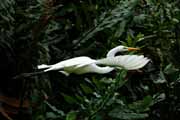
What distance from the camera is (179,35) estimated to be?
8.79ft

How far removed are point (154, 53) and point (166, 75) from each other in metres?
0.17

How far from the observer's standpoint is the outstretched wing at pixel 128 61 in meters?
1.58

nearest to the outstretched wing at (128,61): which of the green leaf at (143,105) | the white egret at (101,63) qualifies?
the white egret at (101,63)

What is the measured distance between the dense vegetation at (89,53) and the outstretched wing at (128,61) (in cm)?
6

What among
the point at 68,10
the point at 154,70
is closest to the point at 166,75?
the point at 154,70

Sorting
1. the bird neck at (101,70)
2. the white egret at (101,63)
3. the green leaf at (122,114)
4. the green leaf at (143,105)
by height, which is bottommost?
the green leaf at (122,114)

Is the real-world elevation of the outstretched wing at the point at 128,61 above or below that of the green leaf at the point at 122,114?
above

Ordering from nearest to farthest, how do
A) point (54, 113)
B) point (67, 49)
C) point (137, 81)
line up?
point (54, 113), point (67, 49), point (137, 81)

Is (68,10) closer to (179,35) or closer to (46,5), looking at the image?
(46,5)

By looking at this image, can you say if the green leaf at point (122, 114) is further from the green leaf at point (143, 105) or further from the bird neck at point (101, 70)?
the bird neck at point (101, 70)

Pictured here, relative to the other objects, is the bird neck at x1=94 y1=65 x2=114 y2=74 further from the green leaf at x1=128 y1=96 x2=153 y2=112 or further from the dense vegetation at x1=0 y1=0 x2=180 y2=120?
the green leaf at x1=128 y1=96 x2=153 y2=112

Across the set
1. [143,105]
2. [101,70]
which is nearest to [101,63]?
[101,70]

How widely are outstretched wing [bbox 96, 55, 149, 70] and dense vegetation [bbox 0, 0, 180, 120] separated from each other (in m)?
0.06

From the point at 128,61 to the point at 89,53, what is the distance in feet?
2.13
